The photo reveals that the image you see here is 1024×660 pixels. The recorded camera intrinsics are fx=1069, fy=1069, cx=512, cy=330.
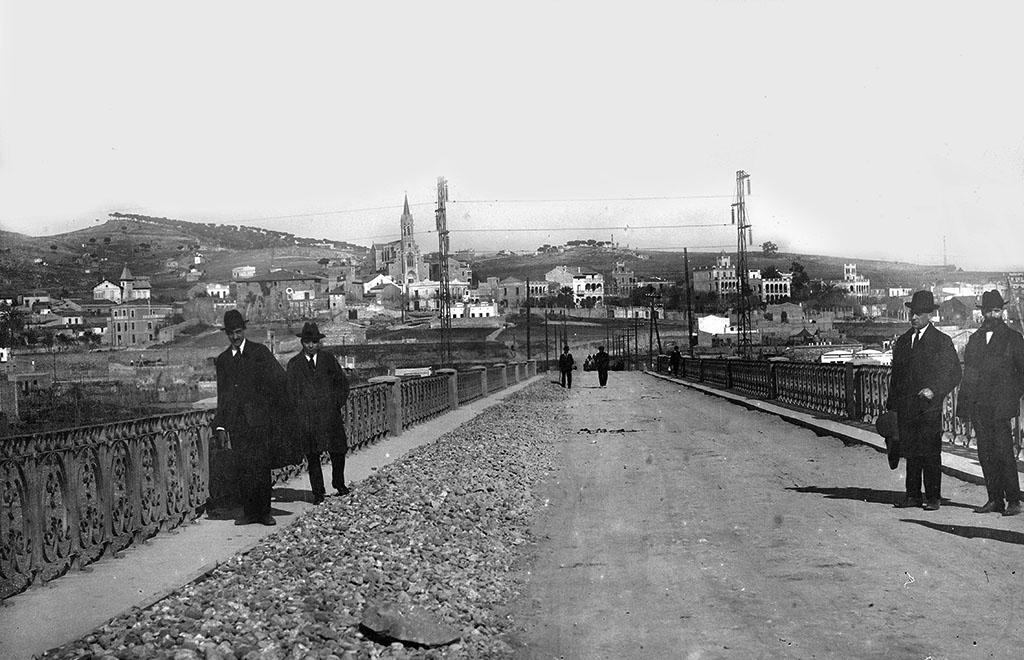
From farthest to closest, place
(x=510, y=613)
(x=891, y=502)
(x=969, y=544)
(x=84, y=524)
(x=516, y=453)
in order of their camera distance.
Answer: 1. (x=516, y=453)
2. (x=891, y=502)
3. (x=969, y=544)
4. (x=84, y=524)
5. (x=510, y=613)

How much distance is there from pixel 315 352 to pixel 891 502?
6104mm

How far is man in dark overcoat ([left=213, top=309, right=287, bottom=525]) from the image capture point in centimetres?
944

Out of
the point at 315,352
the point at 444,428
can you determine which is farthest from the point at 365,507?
the point at 444,428

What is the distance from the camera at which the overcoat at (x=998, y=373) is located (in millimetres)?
9680

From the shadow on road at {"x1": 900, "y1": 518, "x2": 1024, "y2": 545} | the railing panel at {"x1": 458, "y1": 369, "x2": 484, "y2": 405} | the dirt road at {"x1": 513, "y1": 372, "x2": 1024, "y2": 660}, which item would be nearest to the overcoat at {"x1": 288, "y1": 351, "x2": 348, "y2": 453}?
the dirt road at {"x1": 513, "y1": 372, "x2": 1024, "y2": 660}

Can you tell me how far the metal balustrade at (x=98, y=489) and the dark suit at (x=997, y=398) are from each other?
6961 mm

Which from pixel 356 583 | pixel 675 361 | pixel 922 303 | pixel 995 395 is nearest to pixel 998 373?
pixel 995 395

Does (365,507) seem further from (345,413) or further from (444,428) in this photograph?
(444,428)

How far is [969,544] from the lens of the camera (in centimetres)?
833

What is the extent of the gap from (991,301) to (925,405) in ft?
3.77

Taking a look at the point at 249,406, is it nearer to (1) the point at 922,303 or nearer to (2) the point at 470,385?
(1) the point at 922,303

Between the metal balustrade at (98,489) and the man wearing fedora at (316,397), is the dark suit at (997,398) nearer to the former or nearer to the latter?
the man wearing fedora at (316,397)

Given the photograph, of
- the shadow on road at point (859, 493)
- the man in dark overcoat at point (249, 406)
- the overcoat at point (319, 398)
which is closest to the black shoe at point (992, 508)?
the shadow on road at point (859, 493)

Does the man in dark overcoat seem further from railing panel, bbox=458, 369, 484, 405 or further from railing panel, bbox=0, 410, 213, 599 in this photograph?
railing panel, bbox=458, 369, 484, 405
